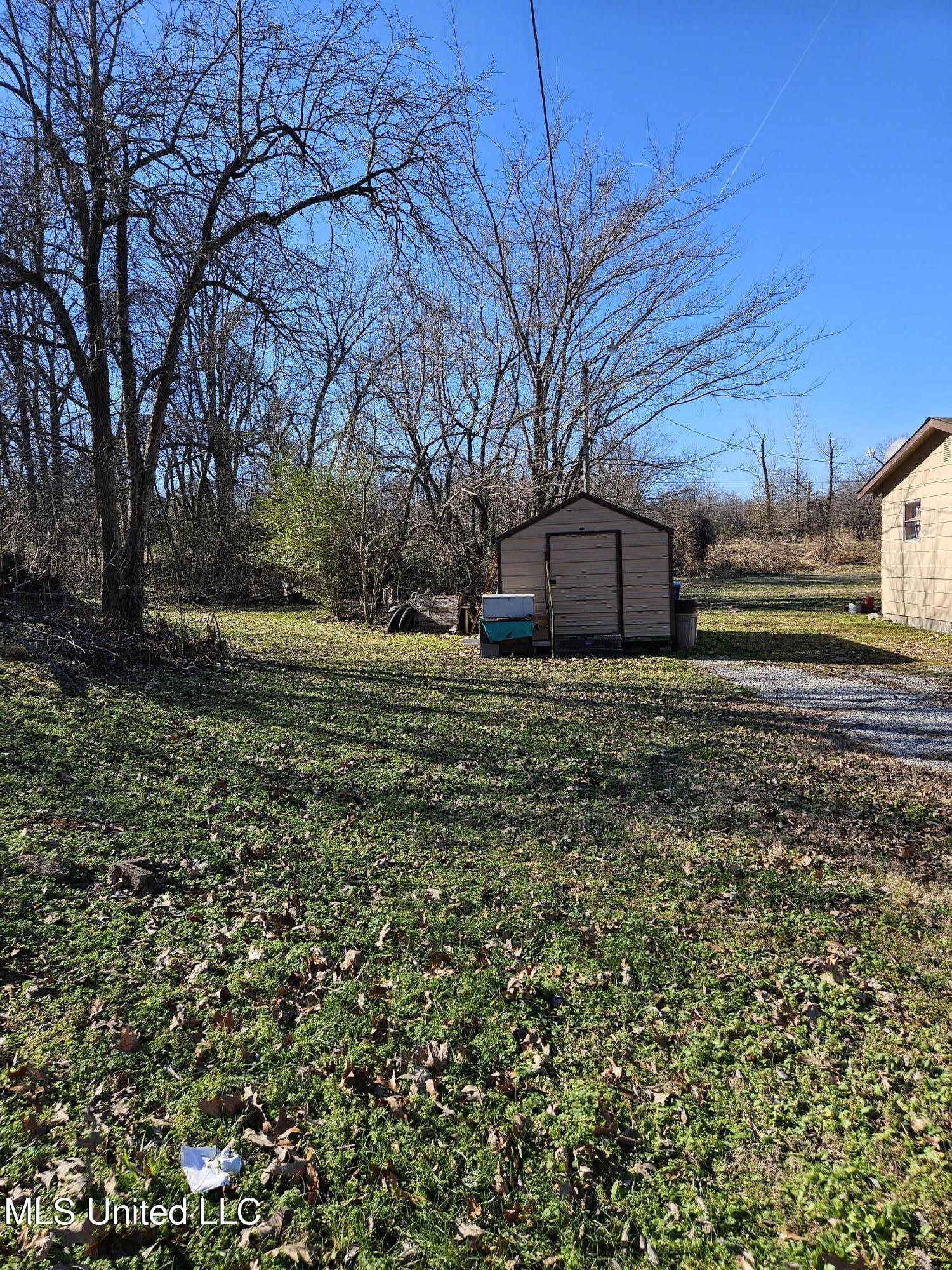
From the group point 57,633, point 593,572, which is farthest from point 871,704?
point 57,633

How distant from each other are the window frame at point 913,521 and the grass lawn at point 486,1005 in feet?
31.8

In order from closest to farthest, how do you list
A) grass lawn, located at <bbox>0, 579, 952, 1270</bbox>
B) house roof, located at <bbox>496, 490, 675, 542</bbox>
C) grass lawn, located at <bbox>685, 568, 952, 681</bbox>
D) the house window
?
1. grass lawn, located at <bbox>0, 579, 952, 1270</bbox>
2. grass lawn, located at <bbox>685, 568, 952, 681</bbox>
3. house roof, located at <bbox>496, 490, 675, 542</bbox>
4. the house window

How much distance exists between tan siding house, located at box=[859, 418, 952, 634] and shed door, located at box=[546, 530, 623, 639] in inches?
231

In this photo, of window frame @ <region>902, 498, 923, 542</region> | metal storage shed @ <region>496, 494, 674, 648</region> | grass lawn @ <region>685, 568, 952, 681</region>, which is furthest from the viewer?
window frame @ <region>902, 498, 923, 542</region>

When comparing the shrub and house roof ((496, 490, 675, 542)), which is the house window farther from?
the shrub

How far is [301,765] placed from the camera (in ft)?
18.5

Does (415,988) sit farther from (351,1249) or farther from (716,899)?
(716,899)

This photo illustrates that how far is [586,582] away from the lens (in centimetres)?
1198

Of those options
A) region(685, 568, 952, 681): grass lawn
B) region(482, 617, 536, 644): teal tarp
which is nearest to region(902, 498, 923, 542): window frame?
region(685, 568, 952, 681): grass lawn

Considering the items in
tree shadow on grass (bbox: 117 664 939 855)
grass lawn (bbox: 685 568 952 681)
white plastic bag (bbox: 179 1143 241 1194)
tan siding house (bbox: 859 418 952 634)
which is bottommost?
white plastic bag (bbox: 179 1143 241 1194)

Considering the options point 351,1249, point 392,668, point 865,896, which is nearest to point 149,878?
point 351,1249

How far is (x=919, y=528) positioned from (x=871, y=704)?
23.9 ft

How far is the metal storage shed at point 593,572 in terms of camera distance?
38.8 feet

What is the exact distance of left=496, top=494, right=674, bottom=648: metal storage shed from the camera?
11812 mm
